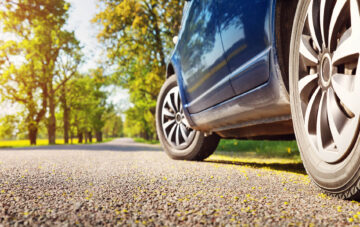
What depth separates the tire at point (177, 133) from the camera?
13.5 ft

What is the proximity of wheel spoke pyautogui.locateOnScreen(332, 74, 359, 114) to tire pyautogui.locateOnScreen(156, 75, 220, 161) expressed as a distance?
2.55 metres

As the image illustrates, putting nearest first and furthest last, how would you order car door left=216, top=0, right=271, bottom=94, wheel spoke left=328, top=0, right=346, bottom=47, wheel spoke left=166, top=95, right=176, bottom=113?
wheel spoke left=328, top=0, right=346, bottom=47
car door left=216, top=0, right=271, bottom=94
wheel spoke left=166, top=95, right=176, bottom=113

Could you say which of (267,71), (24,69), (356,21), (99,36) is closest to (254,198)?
(267,71)

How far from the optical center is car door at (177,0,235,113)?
2818 millimetres

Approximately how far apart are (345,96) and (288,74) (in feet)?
2.09

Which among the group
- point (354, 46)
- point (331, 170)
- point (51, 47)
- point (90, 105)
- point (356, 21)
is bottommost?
point (331, 170)

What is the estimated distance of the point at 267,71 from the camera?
2146 mm

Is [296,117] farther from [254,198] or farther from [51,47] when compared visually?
[51,47]

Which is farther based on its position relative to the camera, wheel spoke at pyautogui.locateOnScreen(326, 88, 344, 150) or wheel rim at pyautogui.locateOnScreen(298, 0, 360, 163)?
wheel spoke at pyautogui.locateOnScreen(326, 88, 344, 150)

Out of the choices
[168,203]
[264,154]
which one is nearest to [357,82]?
[168,203]

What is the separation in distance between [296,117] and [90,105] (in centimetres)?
2976

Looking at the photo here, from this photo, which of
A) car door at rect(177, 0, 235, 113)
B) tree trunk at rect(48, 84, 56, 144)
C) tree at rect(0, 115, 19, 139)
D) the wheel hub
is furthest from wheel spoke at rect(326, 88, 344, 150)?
tree at rect(0, 115, 19, 139)

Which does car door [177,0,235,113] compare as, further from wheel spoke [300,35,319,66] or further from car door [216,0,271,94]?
wheel spoke [300,35,319,66]

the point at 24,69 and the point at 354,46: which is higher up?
the point at 24,69
